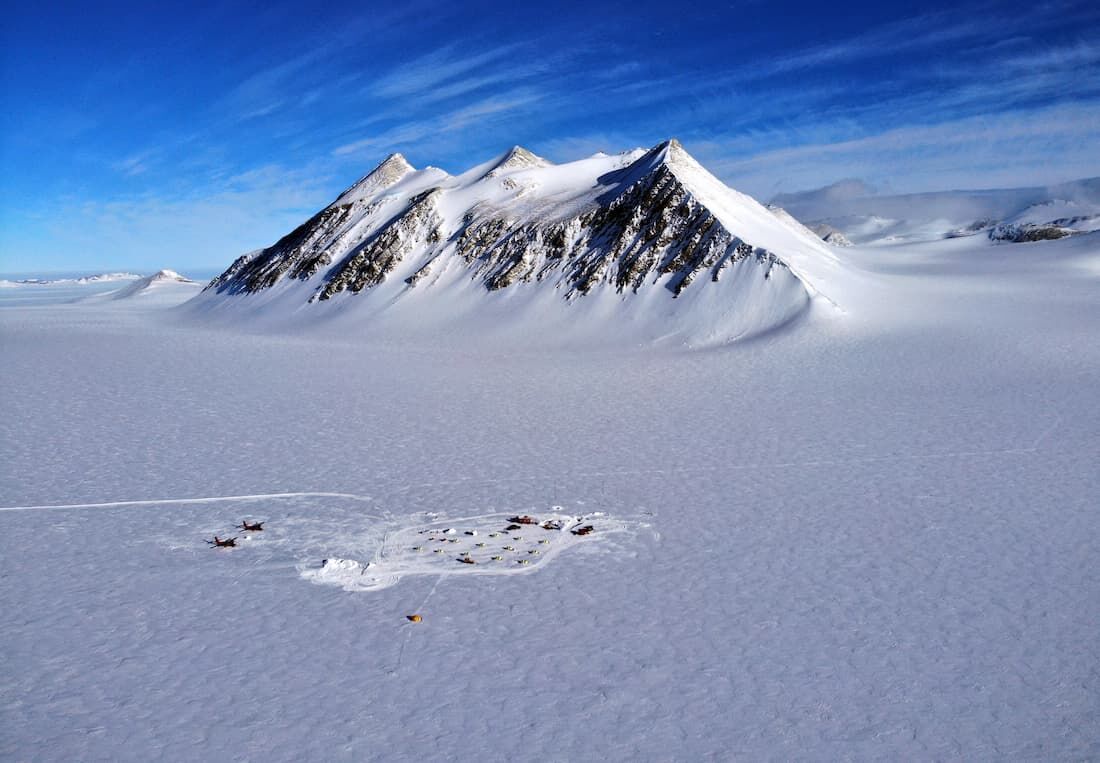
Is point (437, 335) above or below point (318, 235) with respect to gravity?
below

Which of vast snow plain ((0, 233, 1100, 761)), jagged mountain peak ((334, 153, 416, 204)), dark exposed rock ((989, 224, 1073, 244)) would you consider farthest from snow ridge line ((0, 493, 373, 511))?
dark exposed rock ((989, 224, 1073, 244))

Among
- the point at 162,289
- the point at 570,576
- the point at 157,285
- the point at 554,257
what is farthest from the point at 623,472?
the point at 157,285

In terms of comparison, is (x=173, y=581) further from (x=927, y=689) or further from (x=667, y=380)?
(x=667, y=380)

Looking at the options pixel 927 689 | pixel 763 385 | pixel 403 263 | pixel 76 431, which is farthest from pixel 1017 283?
pixel 76 431

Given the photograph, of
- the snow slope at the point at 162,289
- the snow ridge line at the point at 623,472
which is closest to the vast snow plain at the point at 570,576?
the snow ridge line at the point at 623,472

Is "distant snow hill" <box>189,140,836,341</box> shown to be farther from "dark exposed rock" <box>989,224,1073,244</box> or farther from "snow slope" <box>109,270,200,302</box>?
"dark exposed rock" <box>989,224,1073,244</box>

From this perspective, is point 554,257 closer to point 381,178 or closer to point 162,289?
point 381,178
